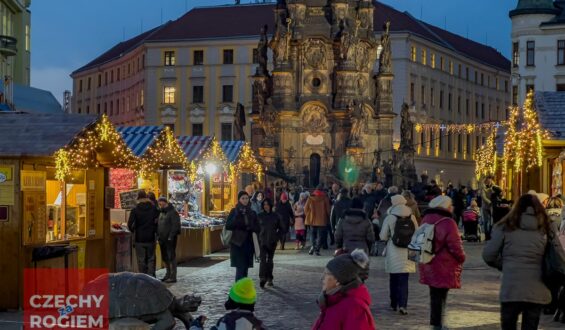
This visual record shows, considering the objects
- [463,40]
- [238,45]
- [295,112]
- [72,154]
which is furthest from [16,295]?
[463,40]

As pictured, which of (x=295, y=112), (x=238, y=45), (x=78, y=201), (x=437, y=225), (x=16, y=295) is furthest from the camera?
(x=238, y=45)

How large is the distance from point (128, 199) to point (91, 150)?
20.8 ft

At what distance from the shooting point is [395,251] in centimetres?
1639

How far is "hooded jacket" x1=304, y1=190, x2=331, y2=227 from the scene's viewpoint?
102 feet

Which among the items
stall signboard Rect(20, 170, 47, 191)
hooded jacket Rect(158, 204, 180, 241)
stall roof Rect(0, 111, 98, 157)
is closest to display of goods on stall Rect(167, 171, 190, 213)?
hooded jacket Rect(158, 204, 180, 241)

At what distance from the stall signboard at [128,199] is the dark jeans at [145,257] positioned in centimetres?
432

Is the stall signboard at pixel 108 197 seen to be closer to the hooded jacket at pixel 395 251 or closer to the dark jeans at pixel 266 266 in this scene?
the dark jeans at pixel 266 266

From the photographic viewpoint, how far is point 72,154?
17984 mm

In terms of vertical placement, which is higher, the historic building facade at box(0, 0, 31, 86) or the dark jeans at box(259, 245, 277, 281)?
the historic building facade at box(0, 0, 31, 86)

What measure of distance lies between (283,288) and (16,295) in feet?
18.8

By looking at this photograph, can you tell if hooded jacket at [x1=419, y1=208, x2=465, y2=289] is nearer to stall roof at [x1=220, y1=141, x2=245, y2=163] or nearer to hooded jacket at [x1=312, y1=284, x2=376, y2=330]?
hooded jacket at [x1=312, y1=284, x2=376, y2=330]

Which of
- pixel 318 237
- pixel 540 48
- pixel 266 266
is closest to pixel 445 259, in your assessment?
pixel 266 266

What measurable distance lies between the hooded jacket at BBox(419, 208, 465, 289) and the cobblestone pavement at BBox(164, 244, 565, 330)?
1.68 metres

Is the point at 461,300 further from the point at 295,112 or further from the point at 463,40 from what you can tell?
the point at 463,40
